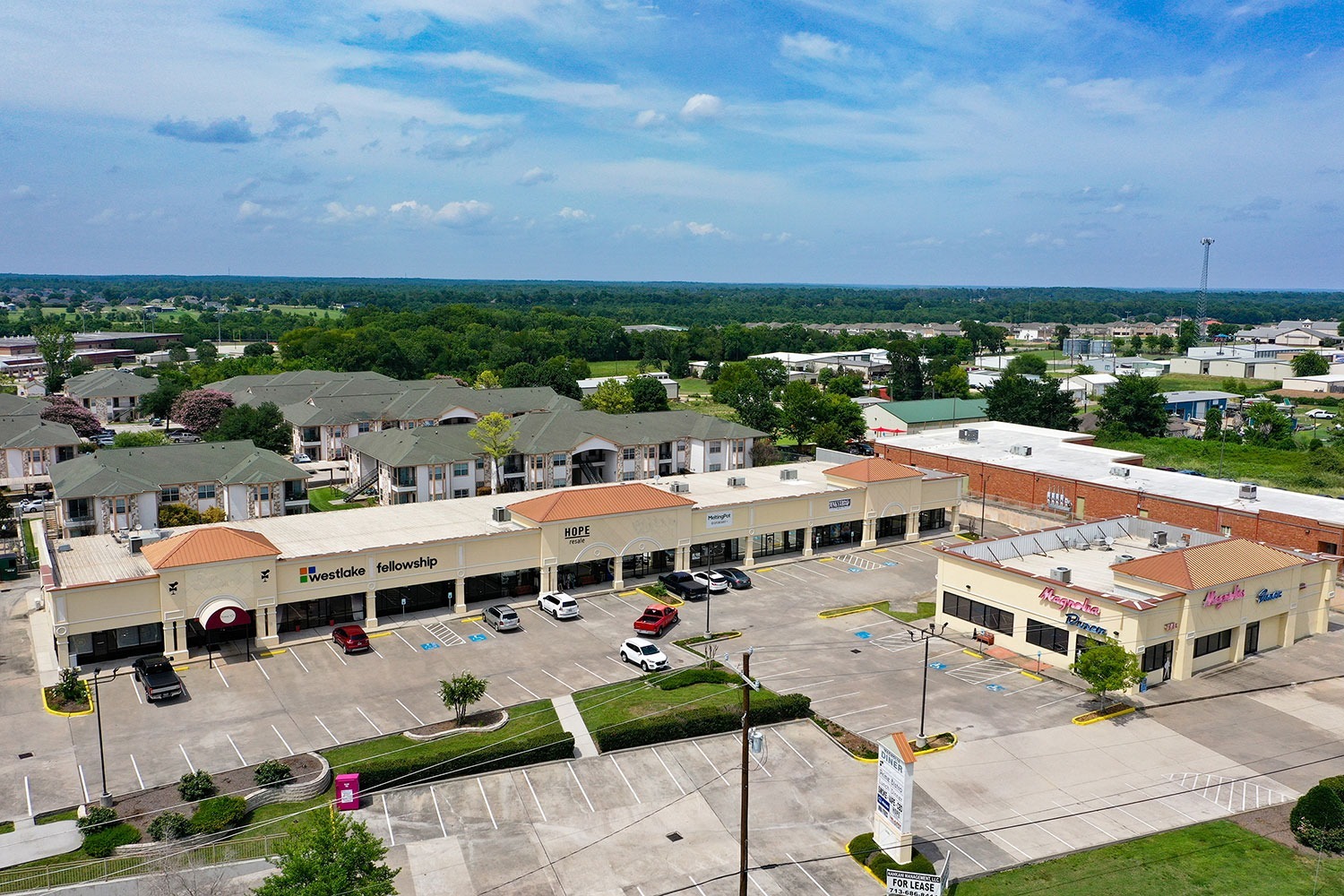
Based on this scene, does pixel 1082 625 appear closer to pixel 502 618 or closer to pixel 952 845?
pixel 952 845

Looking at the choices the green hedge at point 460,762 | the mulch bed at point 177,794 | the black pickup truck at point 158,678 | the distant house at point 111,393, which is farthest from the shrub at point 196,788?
the distant house at point 111,393

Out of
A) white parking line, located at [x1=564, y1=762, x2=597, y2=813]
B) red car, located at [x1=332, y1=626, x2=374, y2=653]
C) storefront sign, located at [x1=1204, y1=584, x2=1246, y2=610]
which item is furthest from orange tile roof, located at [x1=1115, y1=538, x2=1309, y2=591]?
red car, located at [x1=332, y1=626, x2=374, y2=653]

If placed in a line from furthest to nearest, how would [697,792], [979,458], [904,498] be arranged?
[979,458]
[904,498]
[697,792]

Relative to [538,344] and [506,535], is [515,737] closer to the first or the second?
[506,535]

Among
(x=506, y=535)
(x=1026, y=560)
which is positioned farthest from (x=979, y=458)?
(x=506, y=535)

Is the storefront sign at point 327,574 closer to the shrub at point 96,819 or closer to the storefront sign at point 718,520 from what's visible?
the shrub at point 96,819

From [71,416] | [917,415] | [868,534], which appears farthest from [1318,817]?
[71,416]

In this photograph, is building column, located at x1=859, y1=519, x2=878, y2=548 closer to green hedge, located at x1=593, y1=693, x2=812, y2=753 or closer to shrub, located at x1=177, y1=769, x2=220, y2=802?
green hedge, located at x1=593, y1=693, x2=812, y2=753
